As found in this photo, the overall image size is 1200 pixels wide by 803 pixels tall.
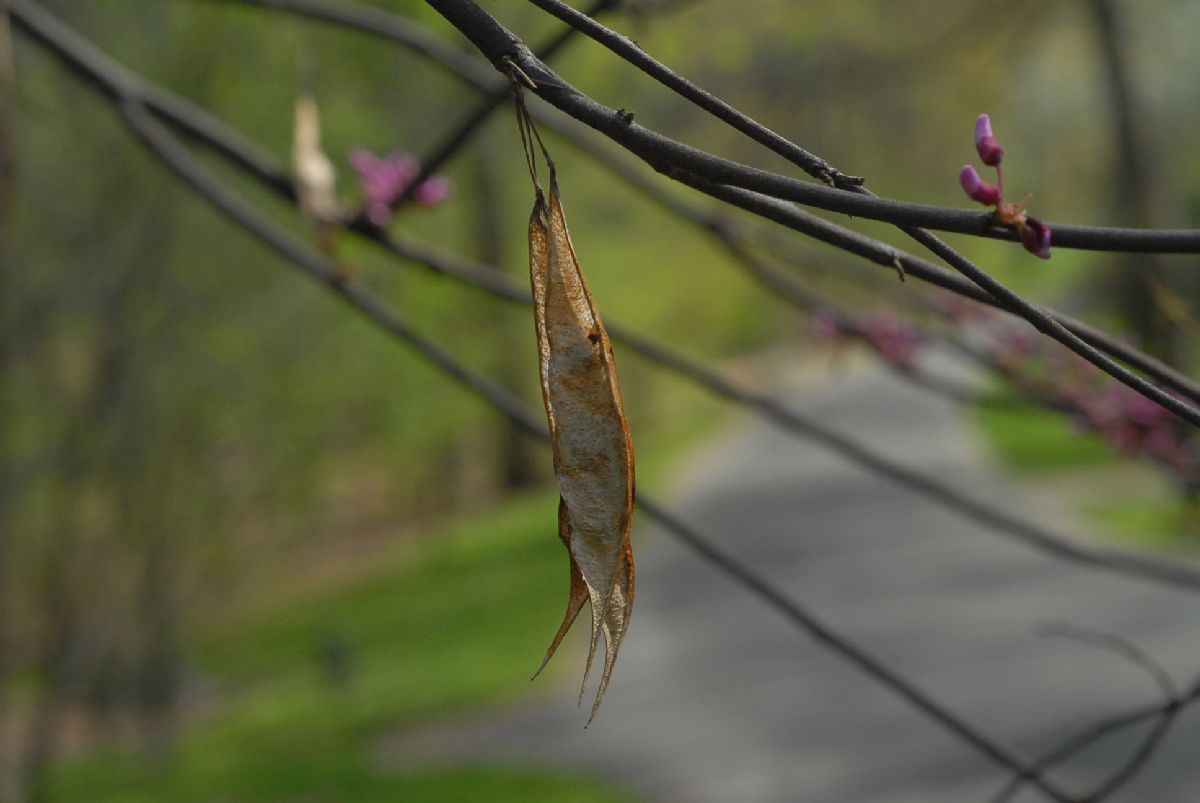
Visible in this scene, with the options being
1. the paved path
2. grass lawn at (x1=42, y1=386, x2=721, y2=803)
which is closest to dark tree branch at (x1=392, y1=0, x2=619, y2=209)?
the paved path

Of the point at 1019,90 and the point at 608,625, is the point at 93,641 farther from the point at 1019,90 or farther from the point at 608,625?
the point at 1019,90

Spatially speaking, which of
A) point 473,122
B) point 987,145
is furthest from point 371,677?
point 987,145

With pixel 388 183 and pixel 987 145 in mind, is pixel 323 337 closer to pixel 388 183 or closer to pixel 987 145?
pixel 388 183

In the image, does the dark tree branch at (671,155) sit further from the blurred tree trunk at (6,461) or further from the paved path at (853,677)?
the blurred tree trunk at (6,461)

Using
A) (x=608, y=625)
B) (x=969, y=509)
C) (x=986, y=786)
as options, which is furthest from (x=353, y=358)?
(x=608, y=625)

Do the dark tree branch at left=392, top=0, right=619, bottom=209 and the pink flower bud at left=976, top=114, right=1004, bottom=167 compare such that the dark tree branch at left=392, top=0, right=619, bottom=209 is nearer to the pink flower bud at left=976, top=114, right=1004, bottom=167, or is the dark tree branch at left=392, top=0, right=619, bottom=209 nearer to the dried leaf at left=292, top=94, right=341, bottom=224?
the dried leaf at left=292, top=94, right=341, bottom=224

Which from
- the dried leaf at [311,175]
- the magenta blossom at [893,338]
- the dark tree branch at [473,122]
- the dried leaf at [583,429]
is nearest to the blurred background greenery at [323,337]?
the magenta blossom at [893,338]
